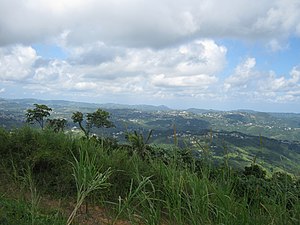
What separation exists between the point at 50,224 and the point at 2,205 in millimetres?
1581

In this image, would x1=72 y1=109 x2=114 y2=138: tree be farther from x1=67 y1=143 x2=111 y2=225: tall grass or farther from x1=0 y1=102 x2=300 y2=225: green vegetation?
x1=67 y1=143 x2=111 y2=225: tall grass

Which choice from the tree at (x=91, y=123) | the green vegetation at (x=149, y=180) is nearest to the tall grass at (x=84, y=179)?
the green vegetation at (x=149, y=180)

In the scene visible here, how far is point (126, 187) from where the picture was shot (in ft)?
26.3

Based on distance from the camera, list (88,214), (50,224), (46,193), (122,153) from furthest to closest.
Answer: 1. (122,153)
2. (46,193)
3. (88,214)
4. (50,224)

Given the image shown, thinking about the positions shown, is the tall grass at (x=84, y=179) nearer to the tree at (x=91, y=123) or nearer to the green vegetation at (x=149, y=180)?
the green vegetation at (x=149, y=180)

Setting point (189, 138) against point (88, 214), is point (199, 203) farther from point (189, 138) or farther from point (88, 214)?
point (88, 214)

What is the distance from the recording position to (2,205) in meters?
6.04

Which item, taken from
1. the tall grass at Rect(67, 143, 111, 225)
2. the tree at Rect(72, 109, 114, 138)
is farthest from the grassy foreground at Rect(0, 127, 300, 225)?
the tree at Rect(72, 109, 114, 138)

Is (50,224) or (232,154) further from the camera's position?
(50,224)

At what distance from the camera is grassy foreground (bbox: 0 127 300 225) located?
2.65 metres

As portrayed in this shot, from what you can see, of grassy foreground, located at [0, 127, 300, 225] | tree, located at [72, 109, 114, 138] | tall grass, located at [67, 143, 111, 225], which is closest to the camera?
tall grass, located at [67, 143, 111, 225]

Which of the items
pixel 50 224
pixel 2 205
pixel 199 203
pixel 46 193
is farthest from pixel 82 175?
pixel 46 193

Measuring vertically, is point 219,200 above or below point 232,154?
below

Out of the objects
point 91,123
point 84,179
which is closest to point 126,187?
point 91,123
